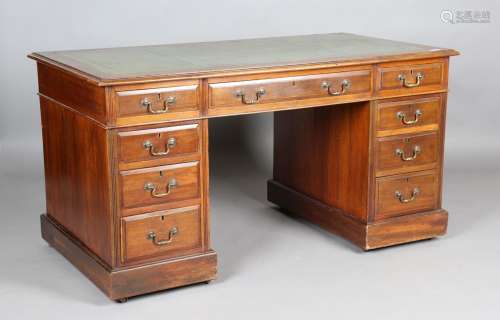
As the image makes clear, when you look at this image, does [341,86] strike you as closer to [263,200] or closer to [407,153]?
[407,153]

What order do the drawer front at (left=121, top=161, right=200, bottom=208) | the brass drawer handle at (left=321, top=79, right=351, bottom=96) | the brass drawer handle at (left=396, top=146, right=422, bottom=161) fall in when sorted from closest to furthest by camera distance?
the drawer front at (left=121, top=161, right=200, bottom=208) < the brass drawer handle at (left=321, top=79, right=351, bottom=96) < the brass drawer handle at (left=396, top=146, right=422, bottom=161)

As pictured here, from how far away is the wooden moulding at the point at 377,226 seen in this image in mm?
4355

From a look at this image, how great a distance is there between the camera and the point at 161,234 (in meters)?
3.88

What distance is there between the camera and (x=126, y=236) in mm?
3807

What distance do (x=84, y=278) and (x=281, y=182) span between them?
1274 mm

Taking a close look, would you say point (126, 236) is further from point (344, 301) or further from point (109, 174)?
point (344, 301)

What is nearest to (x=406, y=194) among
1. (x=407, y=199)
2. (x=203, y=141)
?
(x=407, y=199)

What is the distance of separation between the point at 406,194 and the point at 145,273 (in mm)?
1245

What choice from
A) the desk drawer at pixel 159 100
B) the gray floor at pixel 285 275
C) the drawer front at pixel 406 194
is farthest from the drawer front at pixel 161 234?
the drawer front at pixel 406 194

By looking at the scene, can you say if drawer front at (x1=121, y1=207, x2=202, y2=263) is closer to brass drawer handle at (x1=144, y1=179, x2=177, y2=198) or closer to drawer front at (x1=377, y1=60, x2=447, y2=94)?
brass drawer handle at (x1=144, y1=179, x2=177, y2=198)

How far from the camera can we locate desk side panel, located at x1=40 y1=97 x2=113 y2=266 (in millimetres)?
3775

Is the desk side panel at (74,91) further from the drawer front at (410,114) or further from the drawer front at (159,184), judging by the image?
the drawer front at (410,114)

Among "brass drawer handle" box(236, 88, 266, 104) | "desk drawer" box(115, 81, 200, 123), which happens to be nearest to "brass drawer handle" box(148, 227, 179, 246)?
"desk drawer" box(115, 81, 200, 123)

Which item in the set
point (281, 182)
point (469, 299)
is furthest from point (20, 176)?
point (469, 299)
